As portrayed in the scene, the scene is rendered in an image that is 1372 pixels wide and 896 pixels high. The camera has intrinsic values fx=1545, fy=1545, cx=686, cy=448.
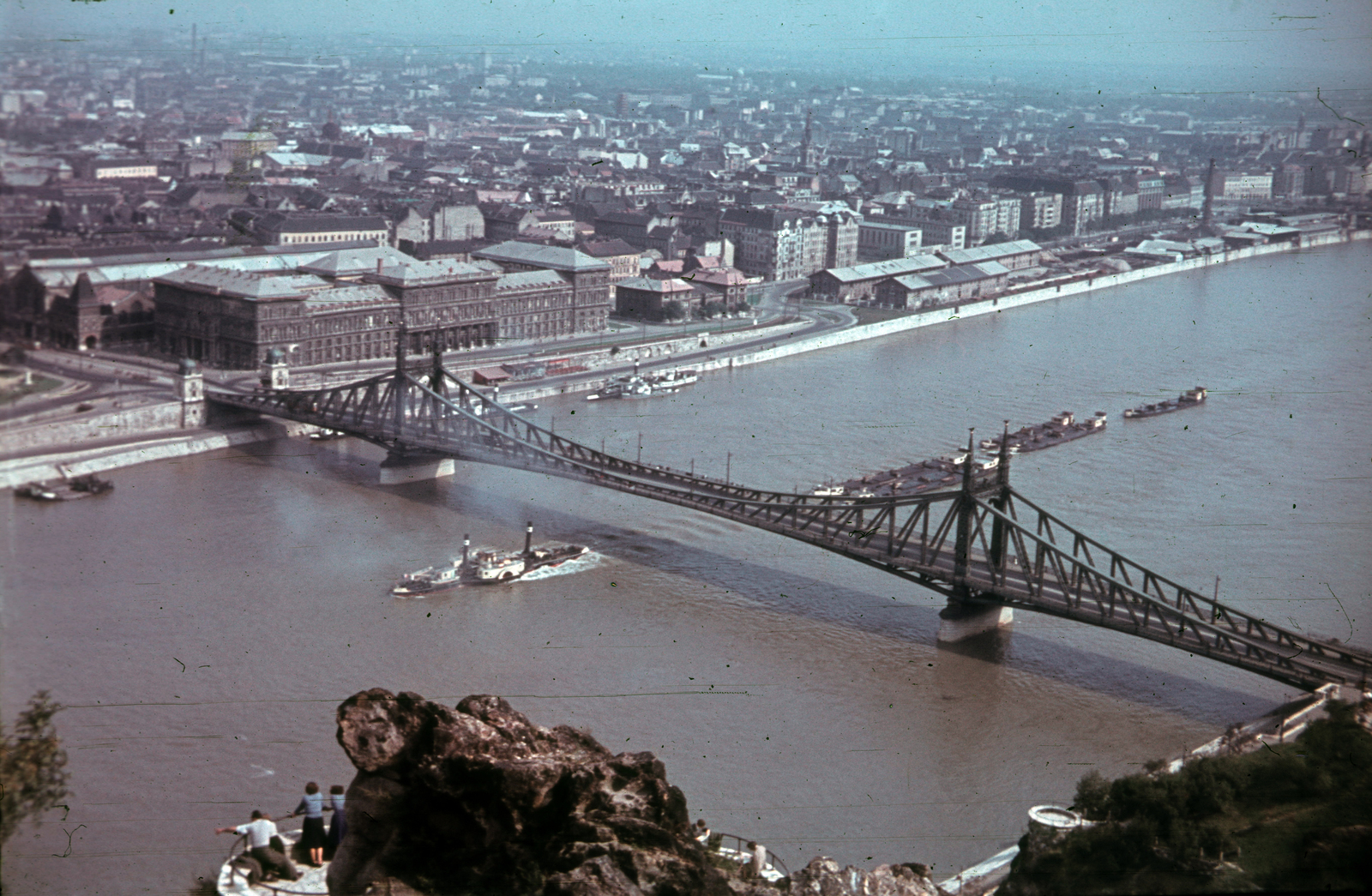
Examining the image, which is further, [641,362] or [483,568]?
[641,362]

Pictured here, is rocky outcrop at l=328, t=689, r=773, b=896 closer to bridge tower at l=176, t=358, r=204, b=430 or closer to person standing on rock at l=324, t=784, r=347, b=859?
person standing on rock at l=324, t=784, r=347, b=859

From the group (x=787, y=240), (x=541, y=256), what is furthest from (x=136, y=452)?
(x=787, y=240)

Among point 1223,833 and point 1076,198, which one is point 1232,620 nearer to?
point 1223,833

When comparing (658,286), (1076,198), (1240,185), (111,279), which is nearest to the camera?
(111,279)

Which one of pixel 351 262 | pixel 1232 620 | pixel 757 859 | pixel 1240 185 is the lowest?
pixel 1232 620

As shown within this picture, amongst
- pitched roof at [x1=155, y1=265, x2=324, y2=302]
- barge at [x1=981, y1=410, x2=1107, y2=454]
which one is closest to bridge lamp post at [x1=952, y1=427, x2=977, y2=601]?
barge at [x1=981, y1=410, x2=1107, y2=454]

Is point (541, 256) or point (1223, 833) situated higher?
point (541, 256)

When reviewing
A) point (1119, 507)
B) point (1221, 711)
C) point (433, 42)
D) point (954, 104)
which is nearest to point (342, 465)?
point (433, 42)
